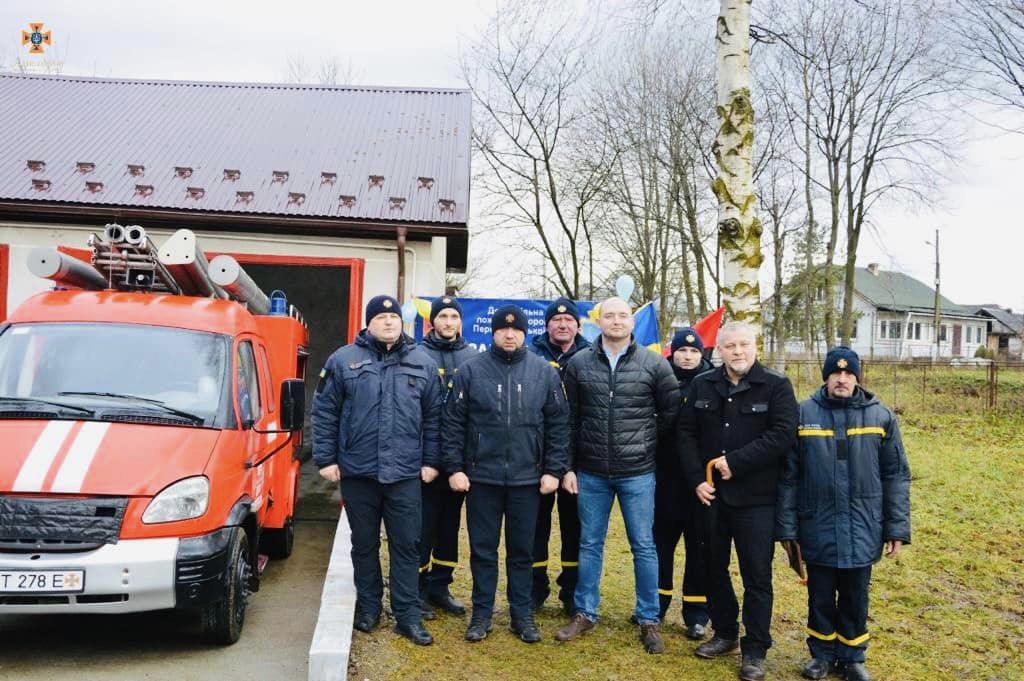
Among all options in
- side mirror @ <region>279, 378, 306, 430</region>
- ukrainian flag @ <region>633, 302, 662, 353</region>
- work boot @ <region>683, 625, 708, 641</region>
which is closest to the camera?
work boot @ <region>683, 625, 708, 641</region>

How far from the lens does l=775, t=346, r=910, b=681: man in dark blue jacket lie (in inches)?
183

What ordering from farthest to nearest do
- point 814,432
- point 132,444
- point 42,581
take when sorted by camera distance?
point 814,432
point 132,444
point 42,581

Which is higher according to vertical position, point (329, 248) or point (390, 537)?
point (329, 248)

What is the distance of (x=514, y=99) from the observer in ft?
80.6

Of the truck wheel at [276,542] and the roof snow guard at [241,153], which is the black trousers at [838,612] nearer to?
the truck wheel at [276,542]

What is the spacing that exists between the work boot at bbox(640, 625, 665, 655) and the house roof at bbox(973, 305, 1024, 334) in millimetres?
69371

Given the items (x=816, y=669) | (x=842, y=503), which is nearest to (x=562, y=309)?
(x=842, y=503)

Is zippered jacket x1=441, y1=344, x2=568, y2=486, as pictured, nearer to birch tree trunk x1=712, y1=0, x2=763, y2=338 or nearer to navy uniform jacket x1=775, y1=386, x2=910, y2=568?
navy uniform jacket x1=775, y1=386, x2=910, y2=568

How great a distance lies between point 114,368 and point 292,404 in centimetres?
113

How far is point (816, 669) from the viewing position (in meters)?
4.82

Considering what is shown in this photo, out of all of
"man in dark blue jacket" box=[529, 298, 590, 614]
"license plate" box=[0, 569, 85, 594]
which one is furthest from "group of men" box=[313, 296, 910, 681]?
"license plate" box=[0, 569, 85, 594]

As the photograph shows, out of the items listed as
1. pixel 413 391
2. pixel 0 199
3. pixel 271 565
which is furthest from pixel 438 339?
pixel 0 199

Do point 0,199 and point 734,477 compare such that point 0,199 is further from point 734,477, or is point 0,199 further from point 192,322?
point 734,477

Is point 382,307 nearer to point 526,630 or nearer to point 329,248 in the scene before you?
point 526,630
